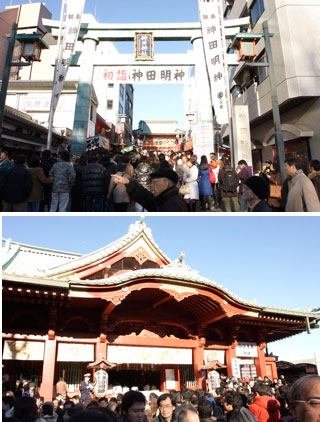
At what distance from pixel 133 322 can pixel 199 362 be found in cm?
234

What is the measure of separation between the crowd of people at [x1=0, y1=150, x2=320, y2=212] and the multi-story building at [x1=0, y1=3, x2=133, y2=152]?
11.2m

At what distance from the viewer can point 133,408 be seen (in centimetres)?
310

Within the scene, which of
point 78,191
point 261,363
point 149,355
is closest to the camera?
point 78,191

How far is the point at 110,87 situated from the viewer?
4534 cm

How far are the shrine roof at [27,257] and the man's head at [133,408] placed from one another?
27.1 ft

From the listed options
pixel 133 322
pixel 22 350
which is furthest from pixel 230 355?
pixel 22 350

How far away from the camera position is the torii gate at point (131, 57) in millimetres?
15086

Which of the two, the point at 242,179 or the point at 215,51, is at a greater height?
the point at 215,51

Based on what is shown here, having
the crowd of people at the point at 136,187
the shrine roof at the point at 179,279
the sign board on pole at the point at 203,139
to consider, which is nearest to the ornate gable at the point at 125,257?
the shrine roof at the point at 179,279

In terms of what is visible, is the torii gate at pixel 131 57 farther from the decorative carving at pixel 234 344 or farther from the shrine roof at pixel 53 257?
the decorative carving at pixel 234 344

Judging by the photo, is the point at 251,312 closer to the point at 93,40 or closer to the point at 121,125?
the point at 93,40

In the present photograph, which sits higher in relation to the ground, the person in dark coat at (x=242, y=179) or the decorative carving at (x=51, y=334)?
the person in dark coat at (x=242, y=179)

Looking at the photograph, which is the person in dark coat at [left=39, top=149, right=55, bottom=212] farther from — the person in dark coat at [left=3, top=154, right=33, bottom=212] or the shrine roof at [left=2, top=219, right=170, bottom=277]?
the shrine roof at [left=2, top=219, right=170, bottom=277]

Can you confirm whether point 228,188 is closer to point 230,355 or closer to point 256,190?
point 256,190
